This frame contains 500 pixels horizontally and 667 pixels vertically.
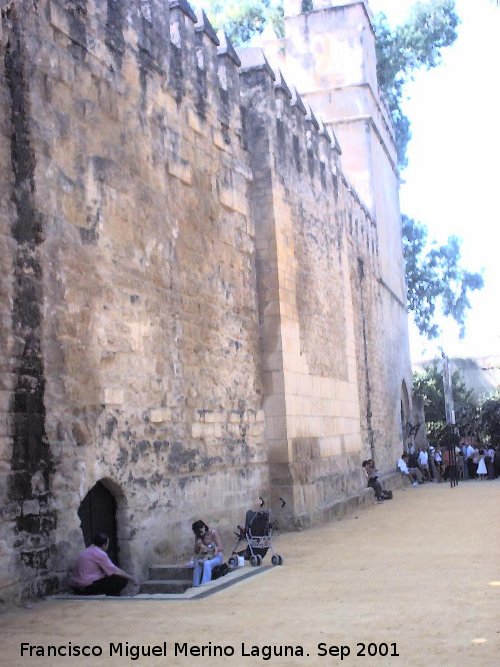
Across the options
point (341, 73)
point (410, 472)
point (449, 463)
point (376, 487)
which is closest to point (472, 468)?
point (449, 463)

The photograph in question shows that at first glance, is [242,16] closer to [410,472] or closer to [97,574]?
[410,472]

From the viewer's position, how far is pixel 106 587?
20.7 ft

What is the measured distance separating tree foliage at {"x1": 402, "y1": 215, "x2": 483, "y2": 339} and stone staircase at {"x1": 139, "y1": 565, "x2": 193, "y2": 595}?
25.1m

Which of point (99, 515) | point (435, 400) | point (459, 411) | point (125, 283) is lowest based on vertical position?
point (99, 515)

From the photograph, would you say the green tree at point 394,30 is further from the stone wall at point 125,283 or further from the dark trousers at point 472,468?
the stone wall at point 125,283

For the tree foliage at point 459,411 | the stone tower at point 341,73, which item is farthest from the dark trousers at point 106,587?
the tree foliage at point 459,411

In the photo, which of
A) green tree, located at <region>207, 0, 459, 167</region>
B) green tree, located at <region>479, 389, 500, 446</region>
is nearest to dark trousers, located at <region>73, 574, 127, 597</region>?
green tree, located at <region>479, 389, 500, 446</region>

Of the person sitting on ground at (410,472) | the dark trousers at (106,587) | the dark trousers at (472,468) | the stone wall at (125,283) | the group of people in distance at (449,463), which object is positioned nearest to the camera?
the dark trousers at (106,587)

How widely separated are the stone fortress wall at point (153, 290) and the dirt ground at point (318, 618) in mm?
955

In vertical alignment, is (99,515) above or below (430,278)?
below

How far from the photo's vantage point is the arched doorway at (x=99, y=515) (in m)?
7.01

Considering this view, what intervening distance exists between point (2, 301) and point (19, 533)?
1.66 metres

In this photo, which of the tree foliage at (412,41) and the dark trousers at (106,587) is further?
the tree foliage at (412,41)

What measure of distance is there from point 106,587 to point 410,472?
54.9ft
